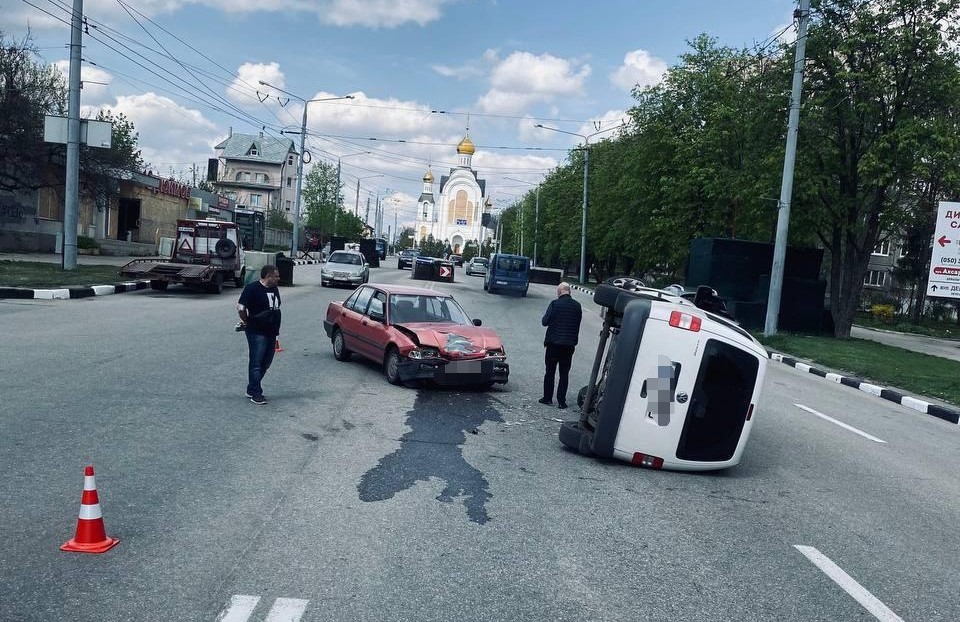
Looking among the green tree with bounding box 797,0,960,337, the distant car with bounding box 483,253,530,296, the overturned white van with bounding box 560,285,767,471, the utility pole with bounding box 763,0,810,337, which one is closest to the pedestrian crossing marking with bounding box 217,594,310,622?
the overturned white van with bounding box 560,285,767,471

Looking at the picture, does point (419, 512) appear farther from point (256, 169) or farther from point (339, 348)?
point (256, 169)

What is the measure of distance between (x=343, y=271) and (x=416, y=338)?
23.9m

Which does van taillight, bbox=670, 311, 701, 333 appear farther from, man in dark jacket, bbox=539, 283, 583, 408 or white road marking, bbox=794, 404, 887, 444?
white road marking, bbox=794, 404, 887, 444

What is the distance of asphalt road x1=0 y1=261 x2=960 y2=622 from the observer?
441cm

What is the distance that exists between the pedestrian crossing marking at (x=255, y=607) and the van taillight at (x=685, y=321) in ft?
14.3

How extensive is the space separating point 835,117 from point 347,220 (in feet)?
247

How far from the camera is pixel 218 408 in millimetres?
9109

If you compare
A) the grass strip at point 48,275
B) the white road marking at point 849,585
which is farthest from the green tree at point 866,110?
the grass strip at point 48,275

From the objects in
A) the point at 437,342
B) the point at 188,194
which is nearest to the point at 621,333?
the point at 437,342

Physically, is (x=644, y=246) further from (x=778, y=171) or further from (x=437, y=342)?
(x=437, y=342)

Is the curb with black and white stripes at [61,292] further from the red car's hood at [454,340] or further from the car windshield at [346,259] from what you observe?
the red car's hood at [454,340]

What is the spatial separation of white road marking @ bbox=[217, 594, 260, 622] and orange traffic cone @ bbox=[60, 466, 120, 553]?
1.09 metres

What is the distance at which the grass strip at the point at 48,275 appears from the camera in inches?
858

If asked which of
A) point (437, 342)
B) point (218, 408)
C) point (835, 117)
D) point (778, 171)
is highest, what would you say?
point (835, 117)
